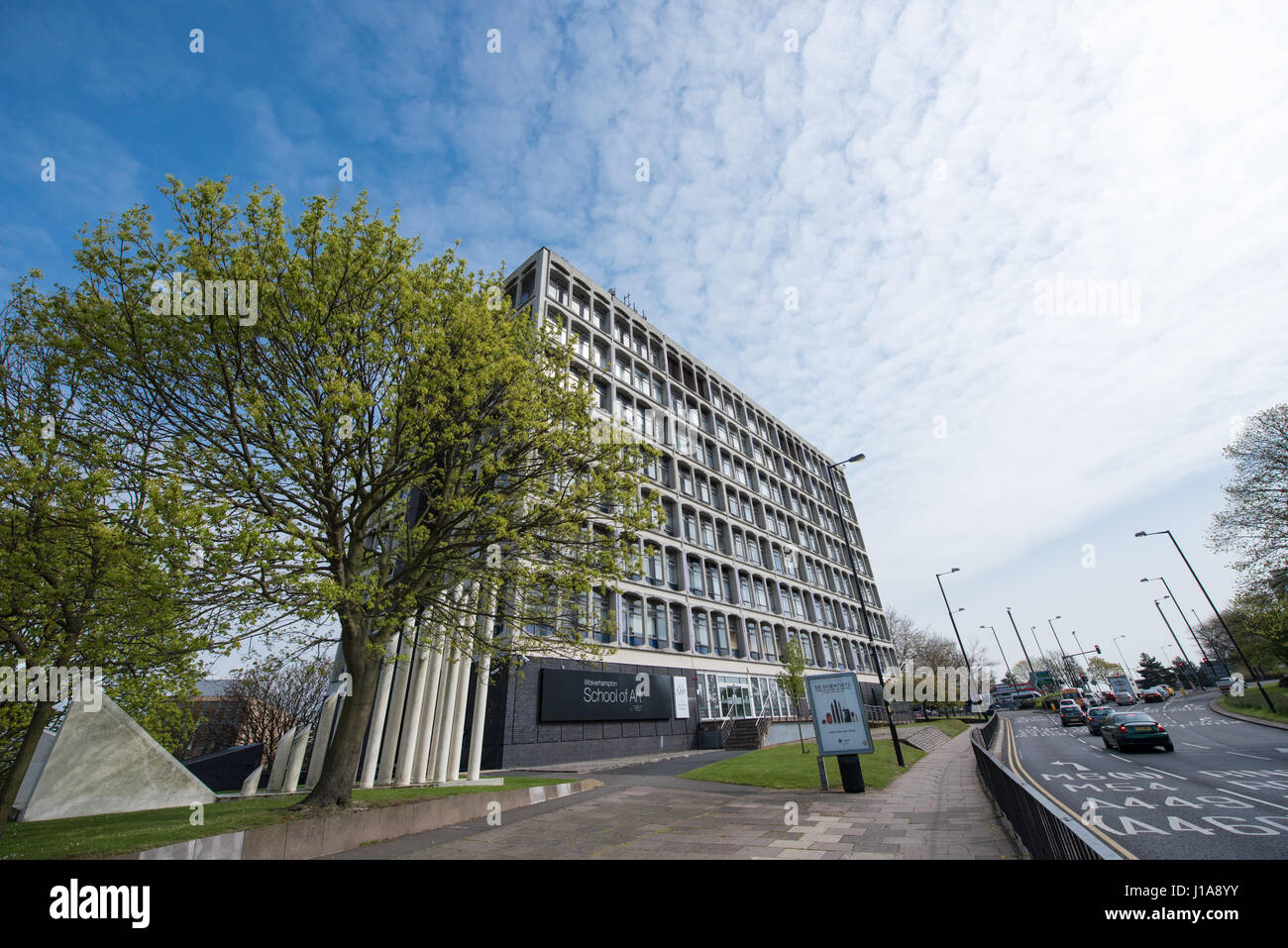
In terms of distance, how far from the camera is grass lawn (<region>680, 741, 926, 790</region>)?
46.3 ft

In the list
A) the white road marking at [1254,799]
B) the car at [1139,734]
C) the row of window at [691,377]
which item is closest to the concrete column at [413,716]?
the white road marking at [1254,799]

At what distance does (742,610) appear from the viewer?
3631 cm

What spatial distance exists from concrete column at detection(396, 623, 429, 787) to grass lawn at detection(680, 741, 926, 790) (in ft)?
27.0

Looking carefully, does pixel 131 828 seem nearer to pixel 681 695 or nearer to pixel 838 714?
pixel 838 714

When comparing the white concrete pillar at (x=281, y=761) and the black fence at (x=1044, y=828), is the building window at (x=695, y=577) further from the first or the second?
the black fence at (x=1044, y=828)

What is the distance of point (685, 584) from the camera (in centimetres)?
3222

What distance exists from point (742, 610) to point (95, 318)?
3428 centimetres

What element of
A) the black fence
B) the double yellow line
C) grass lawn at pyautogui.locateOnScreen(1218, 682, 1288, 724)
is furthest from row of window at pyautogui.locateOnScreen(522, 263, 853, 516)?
grass lawn at pyautogui.locateOnScreen(1218, 682, 1288, 724)

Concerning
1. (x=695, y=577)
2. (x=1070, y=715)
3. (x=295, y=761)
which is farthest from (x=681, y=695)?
(x=1070, y=715)

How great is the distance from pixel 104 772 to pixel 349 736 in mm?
6866

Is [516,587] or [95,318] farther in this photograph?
[516,587]
